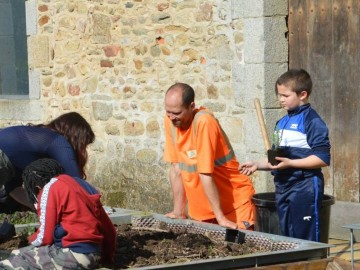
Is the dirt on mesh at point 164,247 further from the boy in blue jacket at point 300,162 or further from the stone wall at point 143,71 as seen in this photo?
the stone wall at point 143,71

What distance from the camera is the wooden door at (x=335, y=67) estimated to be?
8.68m

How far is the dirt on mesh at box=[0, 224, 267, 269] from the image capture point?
5785 millimetres

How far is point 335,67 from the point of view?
28.9 feet

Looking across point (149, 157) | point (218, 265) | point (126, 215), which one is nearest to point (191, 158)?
point (126, 215)

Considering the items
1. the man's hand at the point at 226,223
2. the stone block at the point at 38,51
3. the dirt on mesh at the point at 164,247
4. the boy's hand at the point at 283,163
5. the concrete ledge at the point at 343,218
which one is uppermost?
the stone block at the point at 38,51

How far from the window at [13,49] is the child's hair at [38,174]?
23.9 ft

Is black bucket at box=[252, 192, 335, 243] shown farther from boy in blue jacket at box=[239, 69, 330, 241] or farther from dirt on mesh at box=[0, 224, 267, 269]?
dirt on mesh at box=[0, 224, 267, 269]

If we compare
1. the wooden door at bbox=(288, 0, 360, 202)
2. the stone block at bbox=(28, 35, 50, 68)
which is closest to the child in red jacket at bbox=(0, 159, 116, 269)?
the wooden door at bbox=(288, 0, 360, 202)

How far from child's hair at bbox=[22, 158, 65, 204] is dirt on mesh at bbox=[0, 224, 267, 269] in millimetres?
615

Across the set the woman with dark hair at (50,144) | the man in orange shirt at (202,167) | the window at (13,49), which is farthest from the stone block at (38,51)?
the woman with dark hair at (50,144)

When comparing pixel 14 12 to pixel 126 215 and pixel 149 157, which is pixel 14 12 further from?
pixel 126 215

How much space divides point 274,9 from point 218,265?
4.13 meters

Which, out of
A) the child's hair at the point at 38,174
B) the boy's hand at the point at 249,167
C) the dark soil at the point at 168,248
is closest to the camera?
the child's hair at the point at 38,174

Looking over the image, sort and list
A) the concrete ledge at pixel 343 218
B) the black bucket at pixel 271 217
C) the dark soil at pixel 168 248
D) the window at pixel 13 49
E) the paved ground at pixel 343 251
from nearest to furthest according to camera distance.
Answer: the dark soil at pixel 168 248, the black bucket at pixel 271 217, the paved ground at pixel 343 251, the concrete ledge at pixel 343 218, the window at pixel 13 49
